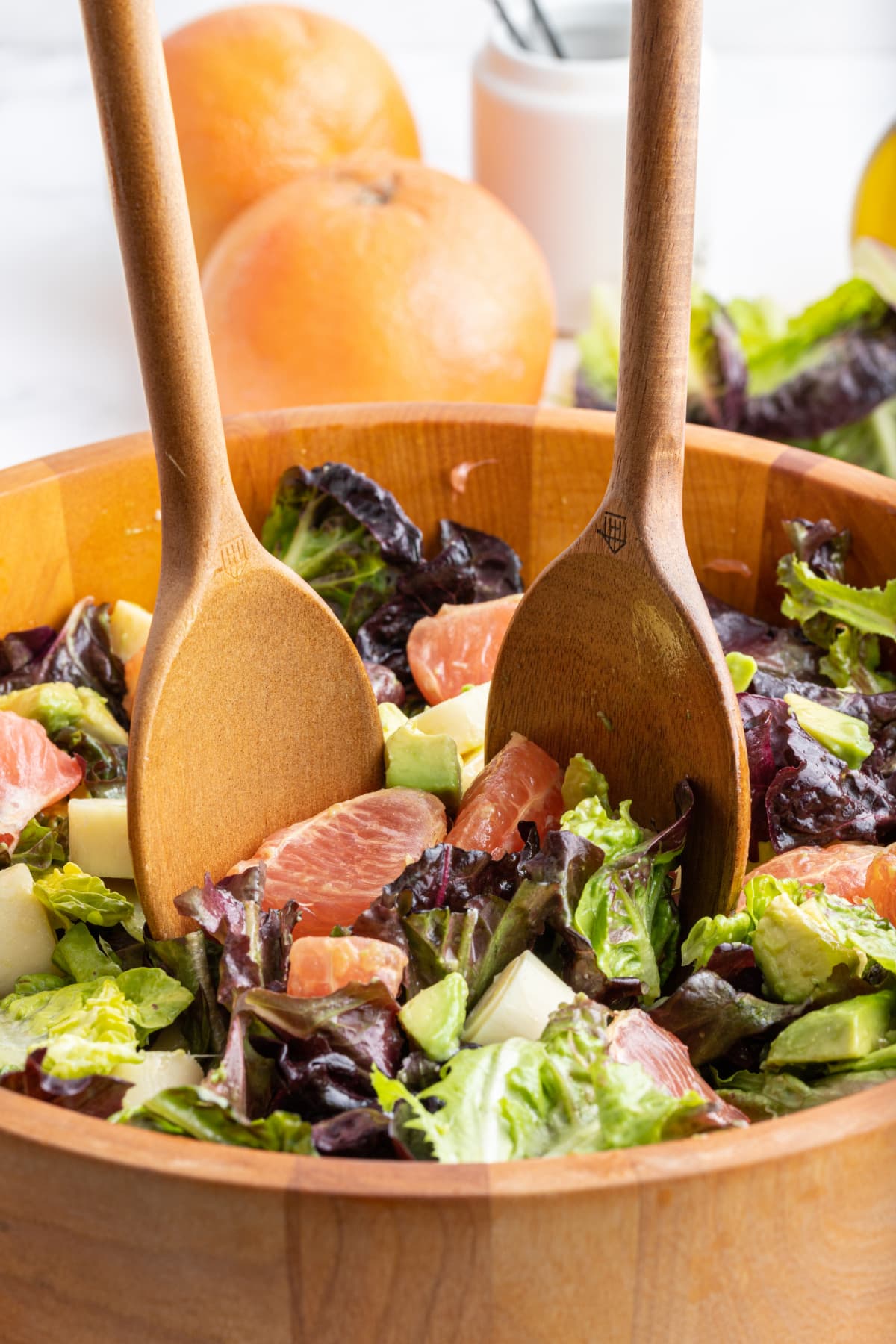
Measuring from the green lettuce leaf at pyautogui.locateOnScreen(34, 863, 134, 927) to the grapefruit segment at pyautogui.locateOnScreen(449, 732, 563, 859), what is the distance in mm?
487

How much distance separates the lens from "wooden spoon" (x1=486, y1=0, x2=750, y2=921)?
178cm

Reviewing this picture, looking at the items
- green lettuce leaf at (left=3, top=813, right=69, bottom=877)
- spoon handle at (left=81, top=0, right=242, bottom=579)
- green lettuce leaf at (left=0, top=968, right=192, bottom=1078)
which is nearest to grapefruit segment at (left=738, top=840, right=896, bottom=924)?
green lettuce leaf at (left=0, top=968, right=192, bottom=1078)

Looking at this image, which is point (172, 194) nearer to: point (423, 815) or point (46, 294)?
point (423, 815)

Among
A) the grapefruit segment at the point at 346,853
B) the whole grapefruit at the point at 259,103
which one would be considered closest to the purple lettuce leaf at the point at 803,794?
the grapefruit segment at the point at 346,853

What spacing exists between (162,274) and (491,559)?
109cm

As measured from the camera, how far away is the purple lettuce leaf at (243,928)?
1.83 metres

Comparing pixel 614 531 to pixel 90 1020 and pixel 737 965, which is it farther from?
pixel 90 1020

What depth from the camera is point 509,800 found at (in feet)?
7.11

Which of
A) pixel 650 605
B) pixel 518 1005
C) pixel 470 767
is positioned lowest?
pixel 470 767

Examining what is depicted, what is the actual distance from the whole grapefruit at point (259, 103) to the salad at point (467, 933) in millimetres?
1965

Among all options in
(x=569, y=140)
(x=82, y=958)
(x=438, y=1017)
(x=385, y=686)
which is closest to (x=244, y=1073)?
(x=438, y=1017)

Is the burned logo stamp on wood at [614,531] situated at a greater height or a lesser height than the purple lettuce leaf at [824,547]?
greater

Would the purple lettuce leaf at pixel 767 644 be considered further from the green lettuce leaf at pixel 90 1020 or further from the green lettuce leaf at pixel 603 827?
the green lettuce leaf at pixel 90 1020

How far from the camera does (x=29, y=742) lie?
91.7 inches
